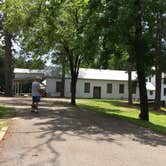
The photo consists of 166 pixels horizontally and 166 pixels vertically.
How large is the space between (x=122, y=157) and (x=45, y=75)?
53462mm

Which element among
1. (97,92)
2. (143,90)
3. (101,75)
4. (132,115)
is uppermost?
(101,75)

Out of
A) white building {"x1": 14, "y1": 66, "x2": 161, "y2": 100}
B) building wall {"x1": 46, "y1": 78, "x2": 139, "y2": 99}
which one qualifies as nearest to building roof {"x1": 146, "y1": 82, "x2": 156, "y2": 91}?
white building {"x1": 14, "y1": 66, "x2": 161, "y2": 100}

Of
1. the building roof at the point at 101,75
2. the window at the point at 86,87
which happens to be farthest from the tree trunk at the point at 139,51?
the window at the point at 86,87

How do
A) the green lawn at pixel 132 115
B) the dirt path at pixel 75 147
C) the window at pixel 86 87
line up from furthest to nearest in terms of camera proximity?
the window at pixel 86 87, the green lawn at pixel 132 115, the dirt path at pixel 75 147

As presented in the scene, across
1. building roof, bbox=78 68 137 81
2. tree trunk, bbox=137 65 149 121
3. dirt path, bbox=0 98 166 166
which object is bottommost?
dirt path, bbox=0 98 166 166

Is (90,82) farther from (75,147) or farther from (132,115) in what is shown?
(75,147)

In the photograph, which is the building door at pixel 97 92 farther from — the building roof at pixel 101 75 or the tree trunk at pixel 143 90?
the tree trunk at pixel 143 90

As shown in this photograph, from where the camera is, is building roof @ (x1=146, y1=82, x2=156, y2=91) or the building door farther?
building roof @ (x1=146, y1=82, x2=156, y2=91)

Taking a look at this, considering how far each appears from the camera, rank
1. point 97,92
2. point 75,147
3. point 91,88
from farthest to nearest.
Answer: point 97,92, point 91,88, point 75,147

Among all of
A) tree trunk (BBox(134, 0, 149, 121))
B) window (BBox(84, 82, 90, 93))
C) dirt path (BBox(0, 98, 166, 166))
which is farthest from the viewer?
window (BBox(84, 82, 90, 93))

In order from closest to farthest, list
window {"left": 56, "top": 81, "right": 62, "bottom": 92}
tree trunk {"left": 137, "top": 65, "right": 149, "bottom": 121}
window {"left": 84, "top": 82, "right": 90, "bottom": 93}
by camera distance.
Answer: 1. tree trunk {"left": 137, "top": 65, "right": 149, "bottom": 121}
2. window {"left": 56, "top": 81, "right": 62, "bottom": 92}
3. window {"left": 84, "top": 82, "right": 90, "bottom": 93}

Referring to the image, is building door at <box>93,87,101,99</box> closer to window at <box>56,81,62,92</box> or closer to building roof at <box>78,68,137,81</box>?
building roof at <box>78,68,137,81</box>

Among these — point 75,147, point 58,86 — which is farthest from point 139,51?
point 58,86

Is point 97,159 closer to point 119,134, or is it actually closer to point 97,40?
point 119,134
